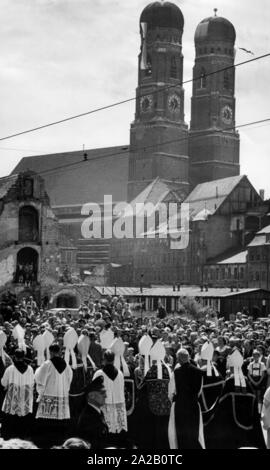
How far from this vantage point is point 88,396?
514 inches

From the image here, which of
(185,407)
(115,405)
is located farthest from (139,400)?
(185,407)

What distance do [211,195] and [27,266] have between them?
4073cm

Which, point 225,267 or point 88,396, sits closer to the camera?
point 88,396

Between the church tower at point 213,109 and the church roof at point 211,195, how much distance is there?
7.85m

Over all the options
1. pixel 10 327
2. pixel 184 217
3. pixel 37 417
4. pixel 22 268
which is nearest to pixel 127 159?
pixel 184 217

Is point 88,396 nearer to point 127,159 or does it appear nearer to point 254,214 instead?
point 254,214

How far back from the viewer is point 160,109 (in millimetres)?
110500

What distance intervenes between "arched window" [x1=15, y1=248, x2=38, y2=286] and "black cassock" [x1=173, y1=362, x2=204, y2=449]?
157 feet

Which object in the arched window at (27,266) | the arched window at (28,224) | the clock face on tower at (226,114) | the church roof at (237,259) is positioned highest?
the clock face on tower at (226,114)

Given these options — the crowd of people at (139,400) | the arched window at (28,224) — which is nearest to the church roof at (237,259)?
the arched window at (28,224)

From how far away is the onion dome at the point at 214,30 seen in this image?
113375 millimetres

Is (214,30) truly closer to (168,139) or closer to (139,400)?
(168,139)

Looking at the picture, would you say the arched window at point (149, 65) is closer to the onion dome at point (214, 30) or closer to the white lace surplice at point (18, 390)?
the onion dome at point (214, 30)

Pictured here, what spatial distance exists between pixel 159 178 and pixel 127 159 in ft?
44.6
